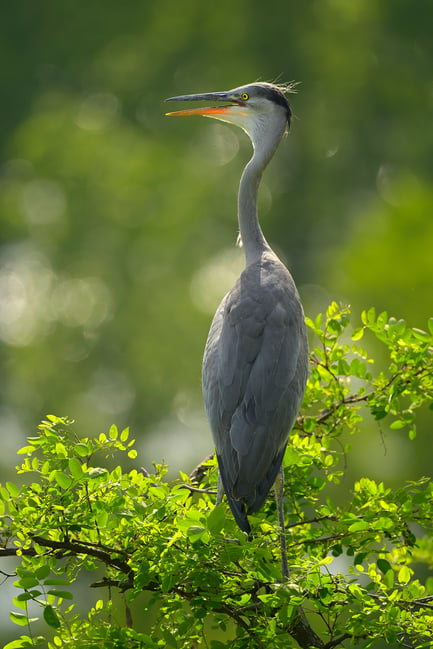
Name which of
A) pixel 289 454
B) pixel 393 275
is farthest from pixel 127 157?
pixel 289 454

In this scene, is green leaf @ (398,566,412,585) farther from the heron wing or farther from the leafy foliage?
the heron wing

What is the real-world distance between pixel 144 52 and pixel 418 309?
6273 mm

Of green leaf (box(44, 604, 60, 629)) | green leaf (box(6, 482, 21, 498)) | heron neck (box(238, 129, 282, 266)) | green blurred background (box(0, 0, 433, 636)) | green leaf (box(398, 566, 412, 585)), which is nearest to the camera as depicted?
green leaf (box(44, 604, 60, 629))

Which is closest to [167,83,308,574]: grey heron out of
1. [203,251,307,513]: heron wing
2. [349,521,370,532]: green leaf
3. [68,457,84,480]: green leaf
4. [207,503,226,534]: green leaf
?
[203,251,307,513]: heron wing

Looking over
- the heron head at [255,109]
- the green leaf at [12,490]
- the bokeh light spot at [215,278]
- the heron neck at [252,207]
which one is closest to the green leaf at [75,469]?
the green leaf at [12,490]

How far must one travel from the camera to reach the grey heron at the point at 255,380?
95.6 inches

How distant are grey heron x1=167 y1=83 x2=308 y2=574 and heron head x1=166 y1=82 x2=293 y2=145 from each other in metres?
0.70

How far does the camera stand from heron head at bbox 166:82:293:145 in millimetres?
3436

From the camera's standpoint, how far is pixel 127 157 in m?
11.0

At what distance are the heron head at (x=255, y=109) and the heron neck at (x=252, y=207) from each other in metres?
0.06

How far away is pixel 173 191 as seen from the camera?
35.8 feet

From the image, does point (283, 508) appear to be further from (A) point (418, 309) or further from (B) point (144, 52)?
(B) point (144, 52)

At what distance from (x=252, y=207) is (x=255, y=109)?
464 millimetres

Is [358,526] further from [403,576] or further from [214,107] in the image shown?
[214,107]
